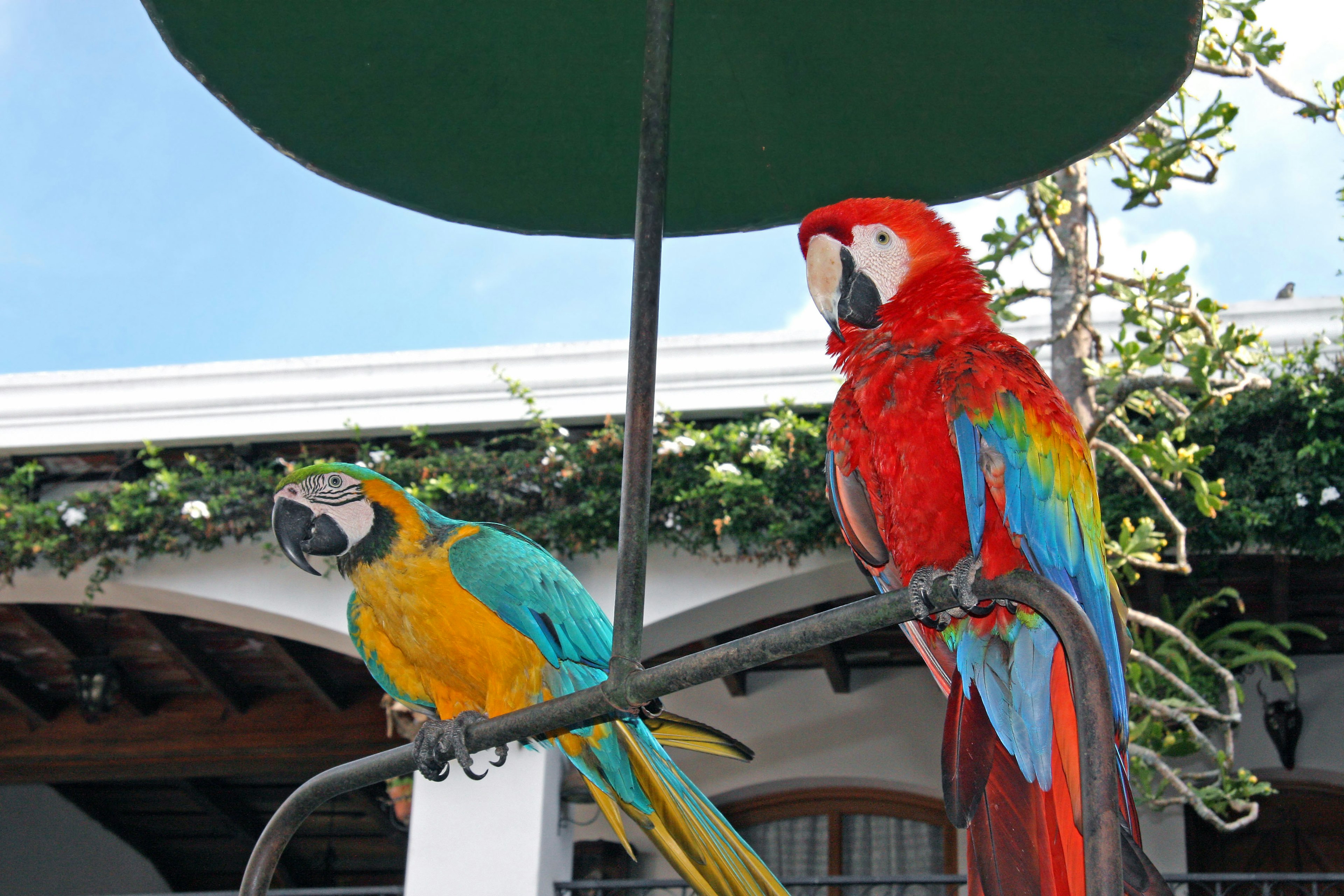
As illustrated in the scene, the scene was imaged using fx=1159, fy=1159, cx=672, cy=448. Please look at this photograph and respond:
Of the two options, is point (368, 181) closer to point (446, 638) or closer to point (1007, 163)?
point (1007, 163)

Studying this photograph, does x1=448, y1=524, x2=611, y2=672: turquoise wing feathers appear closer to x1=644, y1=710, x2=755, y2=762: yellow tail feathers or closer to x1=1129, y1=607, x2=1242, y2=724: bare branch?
x1=644, y1=710, x2=755, y2=762: yellow tail feathers

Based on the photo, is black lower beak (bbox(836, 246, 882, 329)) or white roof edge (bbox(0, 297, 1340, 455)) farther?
white roof edge (bbox(0, 297, 1340, 455))

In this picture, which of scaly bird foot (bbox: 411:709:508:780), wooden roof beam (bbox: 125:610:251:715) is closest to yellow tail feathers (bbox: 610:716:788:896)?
scaly bird foot (bbox: 411:709:508:780)

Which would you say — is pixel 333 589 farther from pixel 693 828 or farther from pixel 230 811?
pixel 230 811

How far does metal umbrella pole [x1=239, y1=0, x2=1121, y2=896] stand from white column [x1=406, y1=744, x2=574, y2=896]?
10.4ft

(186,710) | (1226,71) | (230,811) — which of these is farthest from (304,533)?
(230,811)

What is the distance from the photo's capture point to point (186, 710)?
19.1 ft

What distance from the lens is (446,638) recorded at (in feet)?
4.91

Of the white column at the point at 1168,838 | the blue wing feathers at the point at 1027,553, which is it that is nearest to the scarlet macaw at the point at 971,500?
the blue wing feathers at the point at 1027,553

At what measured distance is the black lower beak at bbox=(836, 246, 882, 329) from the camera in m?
1.12

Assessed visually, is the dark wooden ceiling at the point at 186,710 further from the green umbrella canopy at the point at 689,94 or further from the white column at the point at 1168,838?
the green umbrella canopy at the point at 689,94

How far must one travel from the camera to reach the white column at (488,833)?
3.67 m

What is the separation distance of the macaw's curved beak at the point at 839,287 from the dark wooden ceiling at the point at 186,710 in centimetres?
420

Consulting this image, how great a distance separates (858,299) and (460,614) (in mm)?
679
